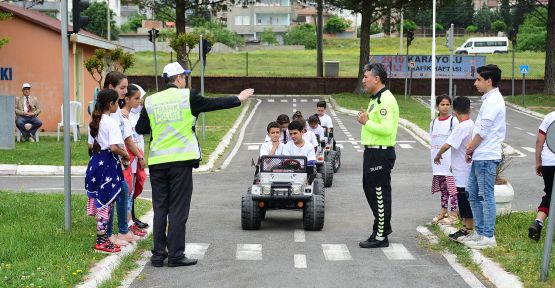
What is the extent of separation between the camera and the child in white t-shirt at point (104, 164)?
31.7 feet

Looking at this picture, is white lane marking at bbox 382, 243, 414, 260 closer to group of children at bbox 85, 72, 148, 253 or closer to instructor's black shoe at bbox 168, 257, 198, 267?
instructor's black shoe at bbox 168, 257, 198, 267

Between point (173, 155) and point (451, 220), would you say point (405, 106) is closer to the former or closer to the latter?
point (451, 220)

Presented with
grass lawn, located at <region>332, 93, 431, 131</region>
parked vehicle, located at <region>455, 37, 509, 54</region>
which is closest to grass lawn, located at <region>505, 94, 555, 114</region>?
grass lawn, located at <region>332, 93, 431, 131</region>

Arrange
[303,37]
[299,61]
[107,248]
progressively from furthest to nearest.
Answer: [303,37]
[299,61]
[107,248]

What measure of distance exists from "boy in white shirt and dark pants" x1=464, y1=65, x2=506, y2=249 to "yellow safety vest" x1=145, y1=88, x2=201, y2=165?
3090mm

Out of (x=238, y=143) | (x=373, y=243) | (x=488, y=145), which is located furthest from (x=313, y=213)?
(x=238, y=143)

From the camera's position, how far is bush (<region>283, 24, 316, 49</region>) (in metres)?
104

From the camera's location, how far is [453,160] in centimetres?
1140

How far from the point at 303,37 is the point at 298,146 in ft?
305

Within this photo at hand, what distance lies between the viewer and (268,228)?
12195 mm

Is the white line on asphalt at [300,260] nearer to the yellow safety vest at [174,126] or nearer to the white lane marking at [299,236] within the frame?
the white lane marking at [299,236]

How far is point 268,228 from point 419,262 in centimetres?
300

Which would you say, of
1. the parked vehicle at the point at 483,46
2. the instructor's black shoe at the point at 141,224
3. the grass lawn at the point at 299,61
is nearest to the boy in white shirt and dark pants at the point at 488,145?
the instructor's black shoe at the point at 141,224

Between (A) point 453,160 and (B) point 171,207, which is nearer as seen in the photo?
(B) point 171,207
